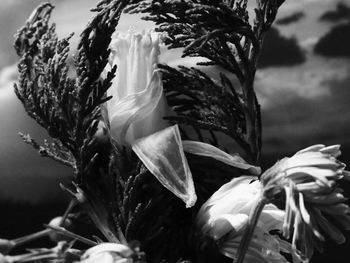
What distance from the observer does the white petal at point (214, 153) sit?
850 mm

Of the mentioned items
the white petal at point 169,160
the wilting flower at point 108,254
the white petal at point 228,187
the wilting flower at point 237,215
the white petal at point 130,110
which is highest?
the white petal at point 130,110

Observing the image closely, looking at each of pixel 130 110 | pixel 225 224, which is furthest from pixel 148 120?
pixel 225 224

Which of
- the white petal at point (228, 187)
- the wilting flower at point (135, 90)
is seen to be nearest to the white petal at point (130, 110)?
the wilting flower at point (135, 90)

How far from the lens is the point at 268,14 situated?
3.01 feet

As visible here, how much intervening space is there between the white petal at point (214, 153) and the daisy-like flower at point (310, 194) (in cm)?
7

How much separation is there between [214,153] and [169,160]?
61 millimetres

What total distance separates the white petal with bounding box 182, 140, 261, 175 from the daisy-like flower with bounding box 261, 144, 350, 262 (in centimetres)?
7

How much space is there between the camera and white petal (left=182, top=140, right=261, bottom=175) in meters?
0.85

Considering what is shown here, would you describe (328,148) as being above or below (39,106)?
below

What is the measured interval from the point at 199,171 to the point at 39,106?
189 millimetres

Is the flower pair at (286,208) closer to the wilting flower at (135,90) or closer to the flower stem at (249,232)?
the flower stem at (249,232)

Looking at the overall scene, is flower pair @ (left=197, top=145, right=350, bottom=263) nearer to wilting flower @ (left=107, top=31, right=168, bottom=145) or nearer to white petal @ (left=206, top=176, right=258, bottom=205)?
white petal @ (left=206, top=176, right=258, bottom=205)

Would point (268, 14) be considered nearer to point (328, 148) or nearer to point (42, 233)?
point (328, 148)

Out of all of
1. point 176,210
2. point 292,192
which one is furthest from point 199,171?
point 292,192
